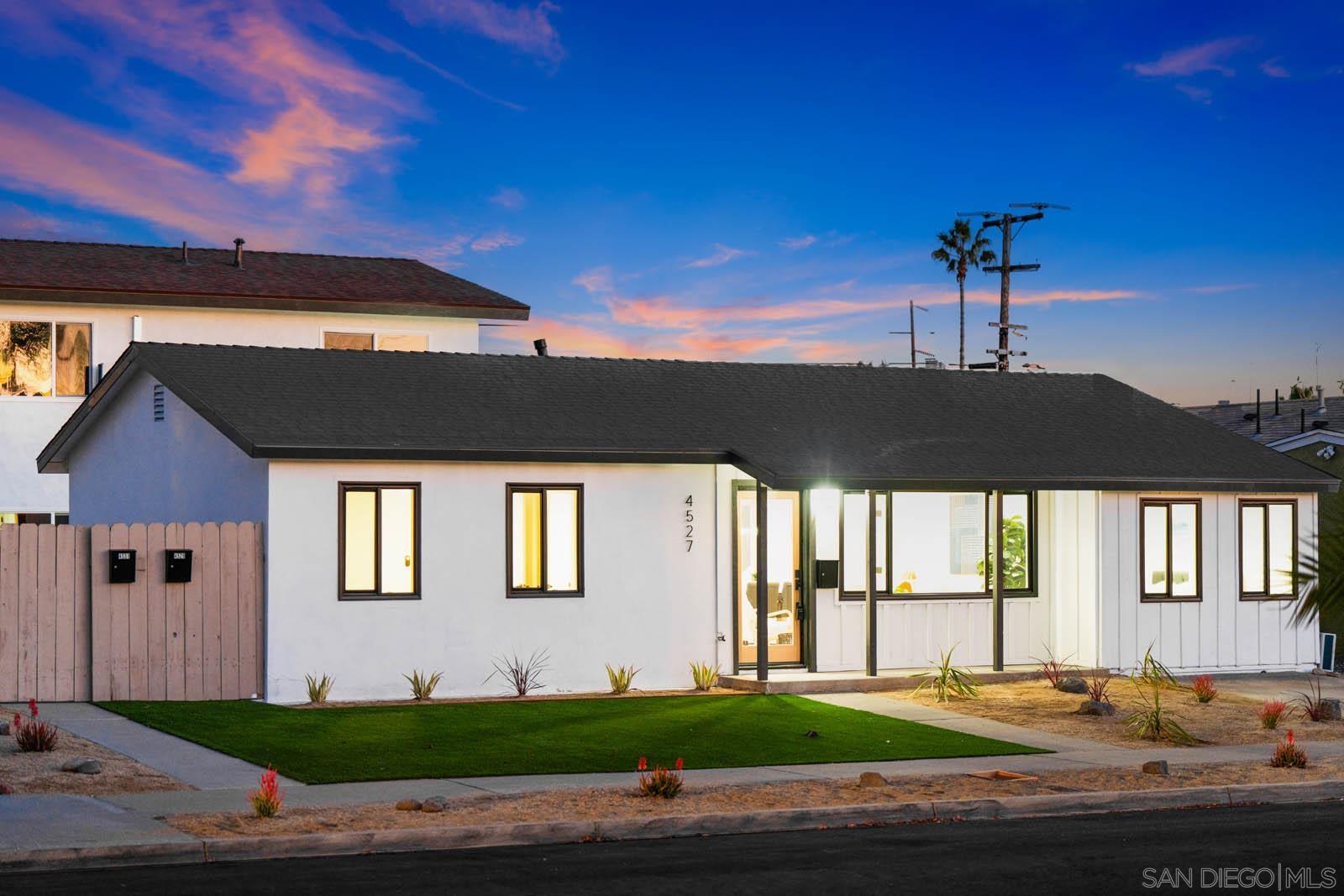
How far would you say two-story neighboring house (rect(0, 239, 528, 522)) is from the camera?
101 feet

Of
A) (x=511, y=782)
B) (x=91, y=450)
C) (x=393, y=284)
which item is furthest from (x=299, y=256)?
(x=511, y=782)

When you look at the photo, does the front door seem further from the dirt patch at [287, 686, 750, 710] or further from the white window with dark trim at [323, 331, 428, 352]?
the white window with dark trim at [323, 331, 428, 352]

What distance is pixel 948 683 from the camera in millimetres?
21766

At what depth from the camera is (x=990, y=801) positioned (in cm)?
1360

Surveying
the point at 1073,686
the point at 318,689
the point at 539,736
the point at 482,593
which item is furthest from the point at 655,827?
the point at 1073,686

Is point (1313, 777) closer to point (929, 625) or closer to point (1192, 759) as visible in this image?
point (1192, 759)

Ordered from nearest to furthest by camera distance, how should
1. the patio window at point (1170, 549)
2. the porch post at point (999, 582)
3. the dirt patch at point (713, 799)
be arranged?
the dirt patch at point (713, 799), the porch post at point (999, 582), the patio window at point (1170, 549)

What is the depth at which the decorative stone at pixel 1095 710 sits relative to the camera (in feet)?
65.3

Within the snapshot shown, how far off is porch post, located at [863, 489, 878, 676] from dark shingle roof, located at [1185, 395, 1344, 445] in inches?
455

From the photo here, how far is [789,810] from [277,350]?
43.3 ft

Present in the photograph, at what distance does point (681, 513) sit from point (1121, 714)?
604cm

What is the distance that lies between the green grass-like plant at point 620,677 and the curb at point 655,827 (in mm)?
8526

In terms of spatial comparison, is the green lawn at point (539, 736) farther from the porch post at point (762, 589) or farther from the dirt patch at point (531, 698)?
the porch post at point (762, 589)

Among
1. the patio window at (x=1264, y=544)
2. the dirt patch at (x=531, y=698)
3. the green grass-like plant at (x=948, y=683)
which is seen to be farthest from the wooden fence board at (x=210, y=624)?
the patio window at (x=1264, y=544)
